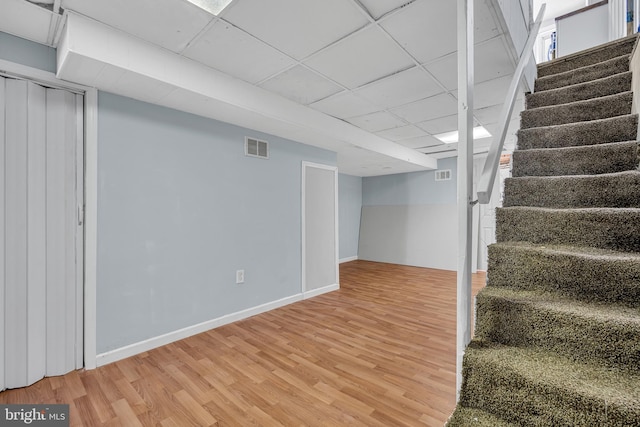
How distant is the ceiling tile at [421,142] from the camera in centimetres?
460

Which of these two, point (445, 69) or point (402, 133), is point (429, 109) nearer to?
point (445, 69)

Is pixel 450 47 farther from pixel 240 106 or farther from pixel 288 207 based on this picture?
pixel 288 207

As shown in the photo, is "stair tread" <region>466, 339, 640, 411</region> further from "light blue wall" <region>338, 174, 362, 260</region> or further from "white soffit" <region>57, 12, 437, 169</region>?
"light blue wall" <region>338, 174, 362, 260</region>

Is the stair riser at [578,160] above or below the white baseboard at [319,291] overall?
above

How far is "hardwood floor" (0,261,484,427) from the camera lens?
1692 mm

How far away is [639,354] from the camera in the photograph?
991 millimetres

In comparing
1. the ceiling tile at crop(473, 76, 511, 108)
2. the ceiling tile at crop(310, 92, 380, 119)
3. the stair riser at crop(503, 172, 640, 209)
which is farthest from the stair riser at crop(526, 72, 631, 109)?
the ceiling tile at crop(310, 92, 380, 119)

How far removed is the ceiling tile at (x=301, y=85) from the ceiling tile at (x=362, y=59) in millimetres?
117

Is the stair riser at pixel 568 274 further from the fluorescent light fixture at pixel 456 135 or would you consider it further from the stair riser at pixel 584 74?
the fluorescent light fixture at pixel 456 135

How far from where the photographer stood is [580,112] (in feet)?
7.52

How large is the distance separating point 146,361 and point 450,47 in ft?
11.6

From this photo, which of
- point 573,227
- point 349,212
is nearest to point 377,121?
point 573,227

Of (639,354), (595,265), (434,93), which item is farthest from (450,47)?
(639,354)

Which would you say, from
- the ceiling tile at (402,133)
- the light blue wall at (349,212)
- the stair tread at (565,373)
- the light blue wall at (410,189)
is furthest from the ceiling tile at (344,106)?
the light blue wall at (349,212)
